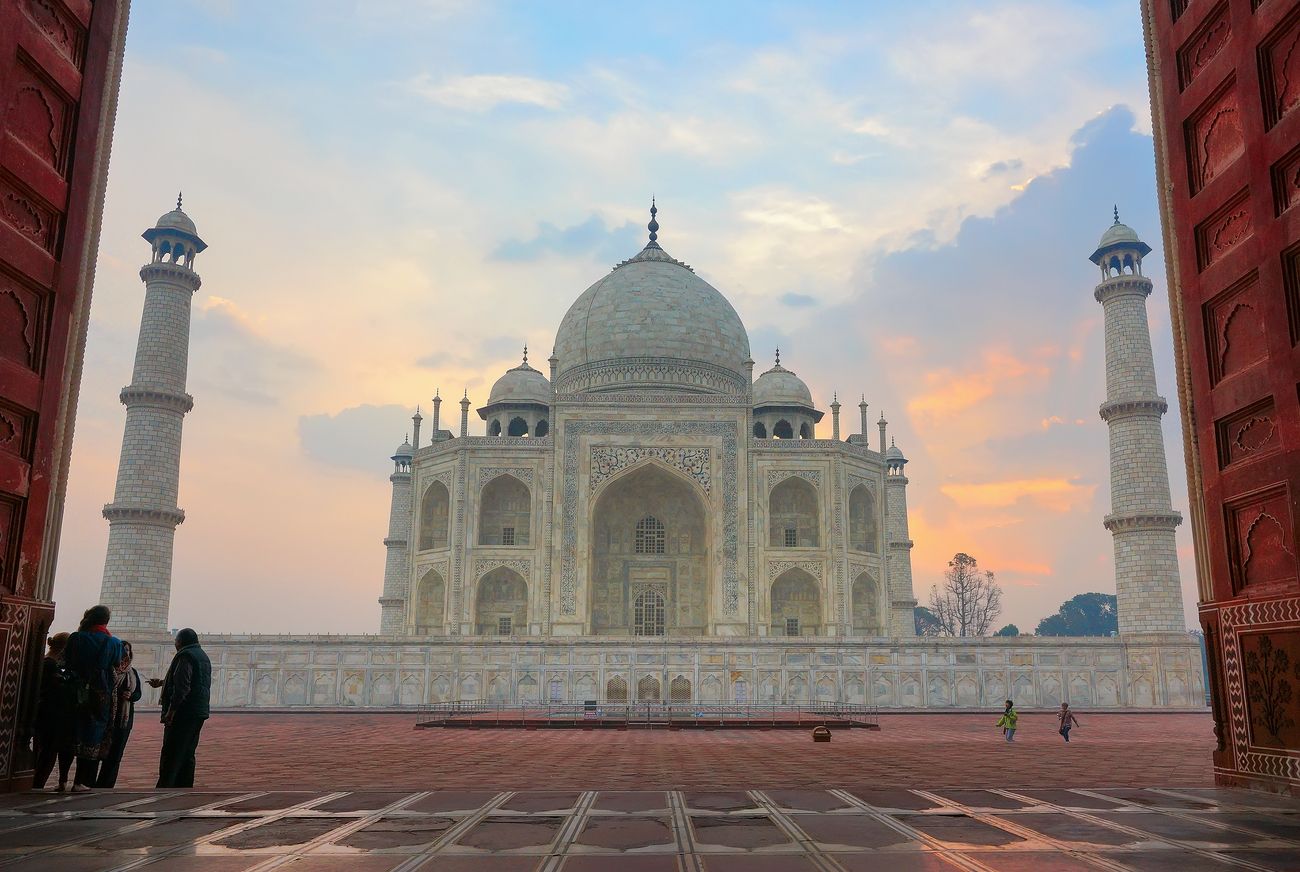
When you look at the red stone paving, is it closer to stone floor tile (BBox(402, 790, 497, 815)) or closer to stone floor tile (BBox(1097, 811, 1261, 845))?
stone floor tile (BBox(402, 790, 497, 815))

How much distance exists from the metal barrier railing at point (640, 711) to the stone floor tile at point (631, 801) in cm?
1230

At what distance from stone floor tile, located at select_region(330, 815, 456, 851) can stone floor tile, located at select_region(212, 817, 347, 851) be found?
131 mm

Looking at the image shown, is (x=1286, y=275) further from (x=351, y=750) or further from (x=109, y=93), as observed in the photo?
(x=351, y=750)

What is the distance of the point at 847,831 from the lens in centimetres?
430

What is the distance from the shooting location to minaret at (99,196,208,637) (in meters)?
23.8

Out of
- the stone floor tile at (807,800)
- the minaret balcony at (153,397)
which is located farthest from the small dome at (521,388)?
the stone floor tile at (807,800)

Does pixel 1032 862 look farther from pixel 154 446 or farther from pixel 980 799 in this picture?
pixel 154 446

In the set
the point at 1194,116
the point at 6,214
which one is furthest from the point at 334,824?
the point at 1194,116

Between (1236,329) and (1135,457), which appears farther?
(1135,457)

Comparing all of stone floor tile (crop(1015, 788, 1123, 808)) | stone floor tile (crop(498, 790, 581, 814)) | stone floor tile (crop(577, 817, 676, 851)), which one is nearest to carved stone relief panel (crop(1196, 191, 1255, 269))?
stone floor tile (crop(1015, 788, 1123, 808))

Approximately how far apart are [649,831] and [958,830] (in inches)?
53.5

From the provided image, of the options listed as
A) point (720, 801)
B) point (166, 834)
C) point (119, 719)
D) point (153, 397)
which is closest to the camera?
point (166, 834)

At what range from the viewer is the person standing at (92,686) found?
6359 mm

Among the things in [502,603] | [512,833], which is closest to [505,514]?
[502,603]
